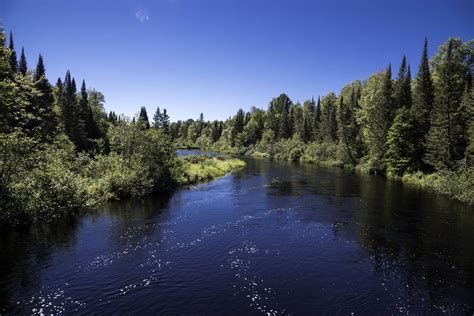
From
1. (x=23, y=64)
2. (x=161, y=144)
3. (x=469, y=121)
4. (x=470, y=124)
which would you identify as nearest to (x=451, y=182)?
(x=470, y=124)

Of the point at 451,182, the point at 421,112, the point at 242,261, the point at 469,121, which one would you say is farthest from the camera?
the point at 421,112

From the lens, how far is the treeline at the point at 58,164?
74.3ft

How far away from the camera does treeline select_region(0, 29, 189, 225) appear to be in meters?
22.7

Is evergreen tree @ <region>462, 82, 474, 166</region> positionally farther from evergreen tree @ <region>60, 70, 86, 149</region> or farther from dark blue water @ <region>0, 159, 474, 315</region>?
evergreen tree @ <region>60, 70, 86, 149</region>

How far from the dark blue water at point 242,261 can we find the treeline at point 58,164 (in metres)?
2.10

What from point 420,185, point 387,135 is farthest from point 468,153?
point 387,135

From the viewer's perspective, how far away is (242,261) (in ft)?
61.9

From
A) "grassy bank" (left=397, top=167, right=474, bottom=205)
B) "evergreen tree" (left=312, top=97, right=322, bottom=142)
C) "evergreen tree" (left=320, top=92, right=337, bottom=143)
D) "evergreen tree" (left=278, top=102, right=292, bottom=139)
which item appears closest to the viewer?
"grassy bank" (left=397, top=167, right=474, bottom=205)

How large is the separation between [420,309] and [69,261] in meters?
17.8

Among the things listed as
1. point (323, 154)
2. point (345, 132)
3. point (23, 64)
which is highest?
point (23, 64)

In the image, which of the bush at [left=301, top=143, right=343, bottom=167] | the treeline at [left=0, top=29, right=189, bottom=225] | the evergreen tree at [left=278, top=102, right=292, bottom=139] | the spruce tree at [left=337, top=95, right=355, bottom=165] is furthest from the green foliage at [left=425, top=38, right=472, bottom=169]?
the evergreen tree at [left=278, top=102, right=292, bottom=139]

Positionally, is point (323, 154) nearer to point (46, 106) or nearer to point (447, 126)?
point (447, 126)

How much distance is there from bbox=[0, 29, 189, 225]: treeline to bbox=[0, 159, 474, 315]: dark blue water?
6.89 feet

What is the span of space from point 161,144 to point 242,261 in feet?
83.5
